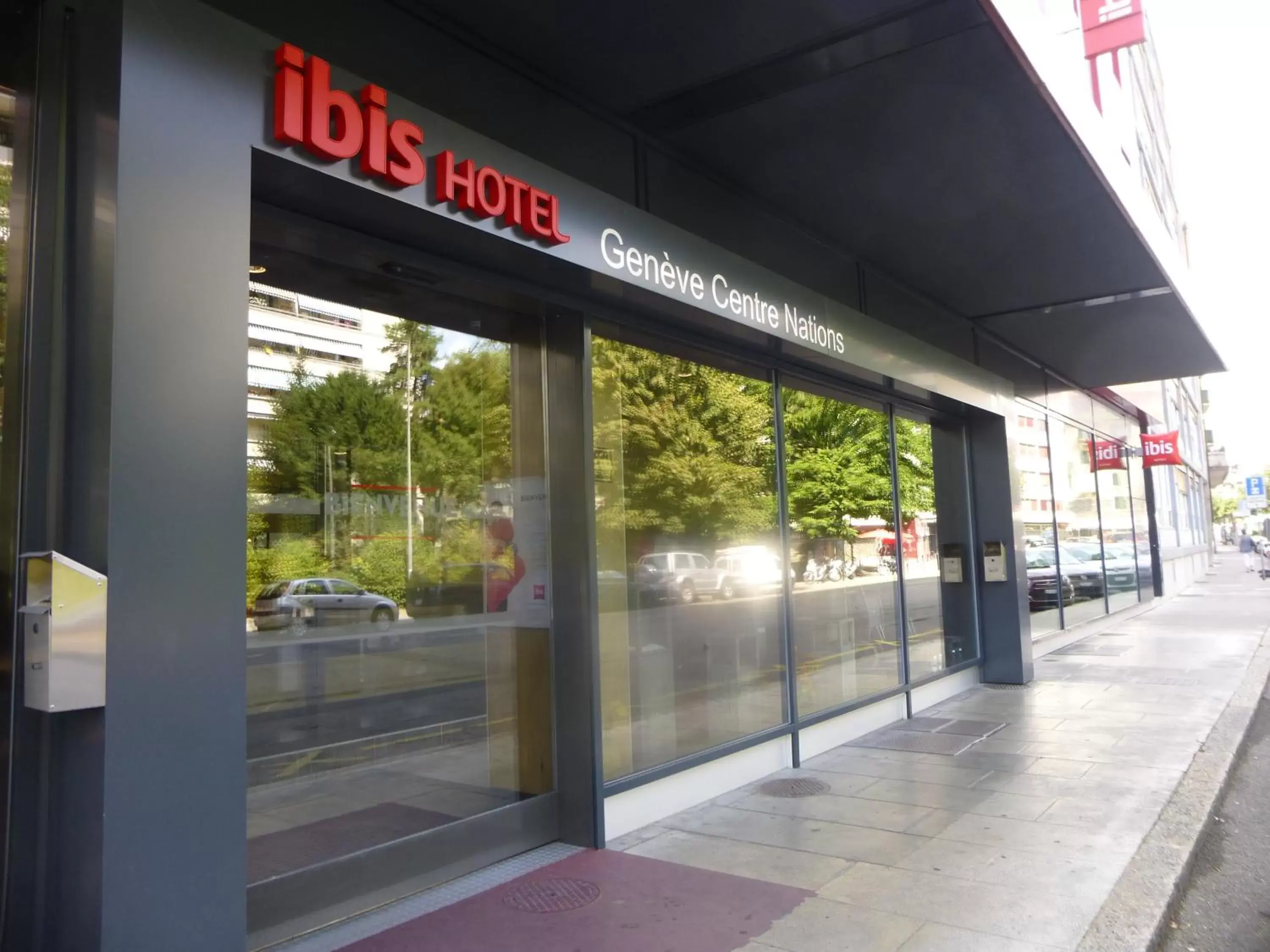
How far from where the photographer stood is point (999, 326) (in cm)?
1059

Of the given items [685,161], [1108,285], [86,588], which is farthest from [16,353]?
[1108,285]

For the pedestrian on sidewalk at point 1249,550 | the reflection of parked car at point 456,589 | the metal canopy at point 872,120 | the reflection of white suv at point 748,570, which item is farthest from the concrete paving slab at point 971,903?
the pedestrian on sidewalk at point 1249,550

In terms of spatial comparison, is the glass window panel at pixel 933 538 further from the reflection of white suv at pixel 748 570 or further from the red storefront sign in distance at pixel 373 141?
the red storefront sign in distance at pixel 373 141

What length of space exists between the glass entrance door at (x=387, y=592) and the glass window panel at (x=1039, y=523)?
27.5 feet

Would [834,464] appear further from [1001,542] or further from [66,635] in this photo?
[66,635]

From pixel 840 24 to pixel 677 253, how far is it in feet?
4.83

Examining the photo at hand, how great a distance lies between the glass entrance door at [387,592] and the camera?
419 cm

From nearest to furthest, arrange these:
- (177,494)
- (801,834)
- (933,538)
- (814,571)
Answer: (177,494), (801,834), (814,571), (933,538)

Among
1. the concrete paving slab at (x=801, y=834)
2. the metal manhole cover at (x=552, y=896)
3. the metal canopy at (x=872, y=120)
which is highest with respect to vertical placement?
the metal canopy at (x=872, y=120)

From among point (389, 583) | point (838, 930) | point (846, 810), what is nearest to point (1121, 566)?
point (846, 810)

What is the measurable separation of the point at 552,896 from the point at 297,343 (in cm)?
292

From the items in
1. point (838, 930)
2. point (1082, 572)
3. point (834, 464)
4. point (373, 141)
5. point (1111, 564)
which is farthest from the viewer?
point (1111, 564)

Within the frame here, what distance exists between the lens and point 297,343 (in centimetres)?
443

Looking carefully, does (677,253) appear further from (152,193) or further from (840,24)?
(152,193)
